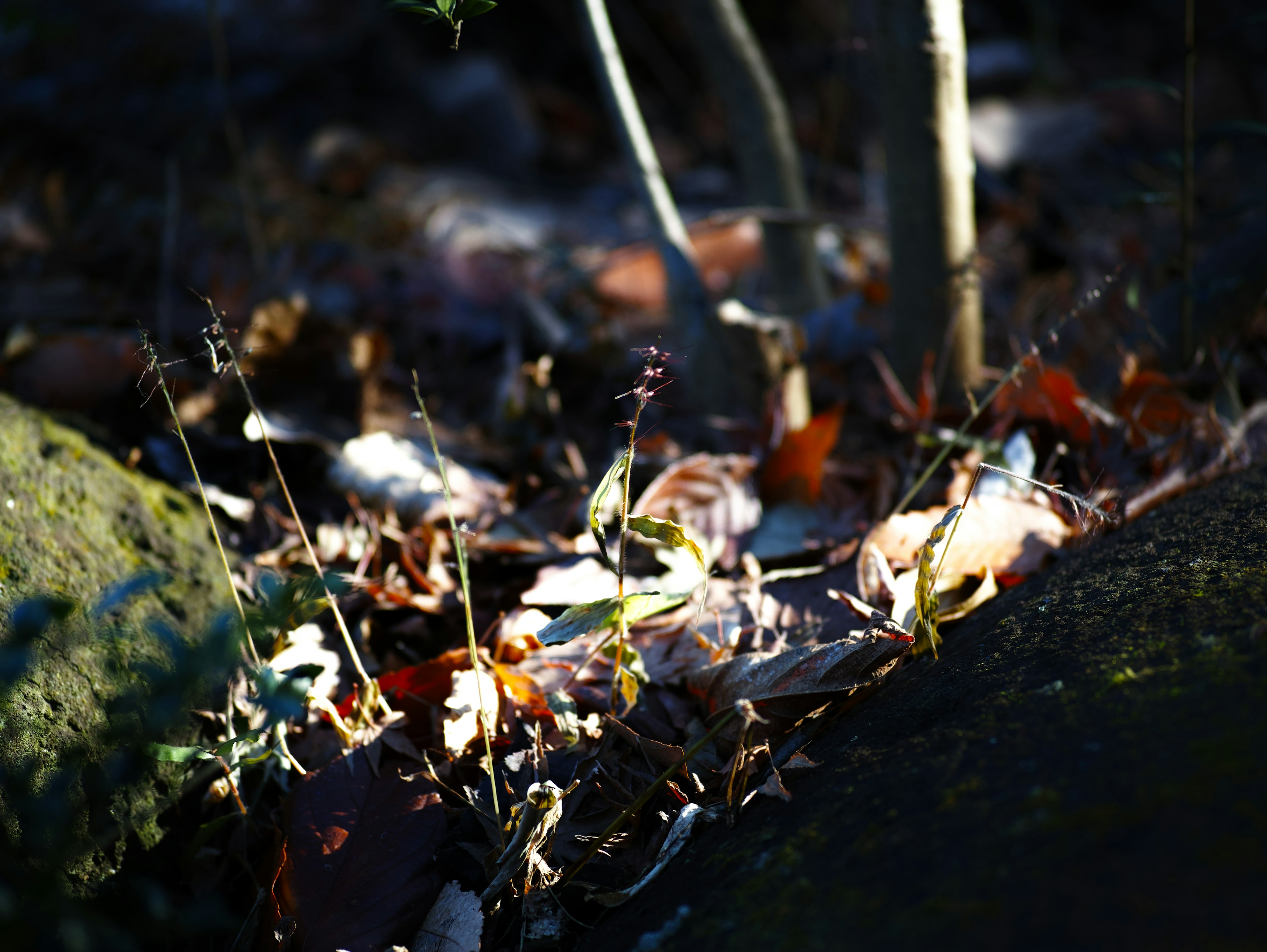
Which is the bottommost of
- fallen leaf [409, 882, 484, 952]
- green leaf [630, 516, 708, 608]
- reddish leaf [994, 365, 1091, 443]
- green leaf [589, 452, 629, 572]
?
fallen leaf [409, 882, 484, 952]

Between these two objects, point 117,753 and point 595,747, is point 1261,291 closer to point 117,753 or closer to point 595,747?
point 595,747

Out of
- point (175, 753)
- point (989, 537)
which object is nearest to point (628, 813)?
point (175, 753)

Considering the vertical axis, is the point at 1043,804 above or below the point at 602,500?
below

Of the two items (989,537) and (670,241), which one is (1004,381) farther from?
(670,241)

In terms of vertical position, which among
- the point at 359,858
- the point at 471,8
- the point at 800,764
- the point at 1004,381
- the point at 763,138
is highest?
the point at 471,8

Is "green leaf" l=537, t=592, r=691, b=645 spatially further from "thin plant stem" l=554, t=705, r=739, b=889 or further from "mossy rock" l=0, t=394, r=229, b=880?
"mossy rock" l=0, t=394, r=229, b=880

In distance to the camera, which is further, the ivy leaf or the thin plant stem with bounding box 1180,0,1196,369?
the thin plant stem with bounding box 1180,0,1196,369

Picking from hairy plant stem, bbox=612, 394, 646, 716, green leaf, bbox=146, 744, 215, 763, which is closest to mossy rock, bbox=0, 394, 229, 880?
green leaf, bbox=146, 744, 215, 763
